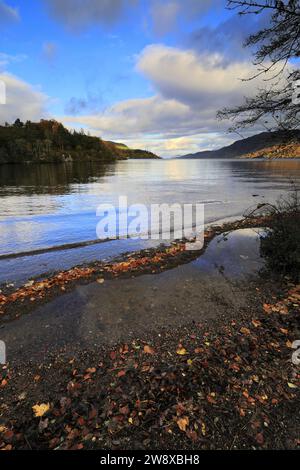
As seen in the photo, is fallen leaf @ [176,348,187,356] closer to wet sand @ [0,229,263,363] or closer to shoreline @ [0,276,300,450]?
shoreline @ [0,276,300,450]

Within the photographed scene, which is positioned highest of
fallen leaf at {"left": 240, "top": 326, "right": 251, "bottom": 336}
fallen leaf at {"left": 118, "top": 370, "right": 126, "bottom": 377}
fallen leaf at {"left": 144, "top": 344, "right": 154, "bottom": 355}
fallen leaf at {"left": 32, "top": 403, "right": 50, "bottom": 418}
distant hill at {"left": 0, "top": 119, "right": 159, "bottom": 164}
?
distant hill at {"left": 0, "top": 119, "right": 159, "bottom": 164}

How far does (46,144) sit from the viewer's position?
124 m

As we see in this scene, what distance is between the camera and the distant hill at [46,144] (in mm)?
111938

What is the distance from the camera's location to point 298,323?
17.8 ft

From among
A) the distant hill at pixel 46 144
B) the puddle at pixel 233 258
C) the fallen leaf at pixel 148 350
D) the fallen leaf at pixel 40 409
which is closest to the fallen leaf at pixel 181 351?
the fallen leaf at pixel 148 350

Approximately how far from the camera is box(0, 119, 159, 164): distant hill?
4407 inches

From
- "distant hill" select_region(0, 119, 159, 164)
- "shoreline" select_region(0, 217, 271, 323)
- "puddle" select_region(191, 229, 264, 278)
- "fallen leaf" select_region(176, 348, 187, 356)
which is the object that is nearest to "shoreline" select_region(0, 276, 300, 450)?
"fallen leaf" select_region(176, 348, 187, 356)

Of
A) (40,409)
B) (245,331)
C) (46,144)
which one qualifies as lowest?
(40,409)

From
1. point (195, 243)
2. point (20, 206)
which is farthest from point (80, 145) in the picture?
point (195, 243)

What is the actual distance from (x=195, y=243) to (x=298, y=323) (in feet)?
21.7

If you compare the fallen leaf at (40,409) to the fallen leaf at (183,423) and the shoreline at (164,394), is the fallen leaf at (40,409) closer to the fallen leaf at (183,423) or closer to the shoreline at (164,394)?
the shoreline at (164,394)

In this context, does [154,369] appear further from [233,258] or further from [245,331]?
[233,258]

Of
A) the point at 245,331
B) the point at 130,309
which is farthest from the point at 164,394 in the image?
the point at 130,309

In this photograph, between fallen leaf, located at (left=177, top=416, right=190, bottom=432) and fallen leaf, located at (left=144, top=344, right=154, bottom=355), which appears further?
fallen leaf, located at (left=144, top=344, right=154, bottom=355)
